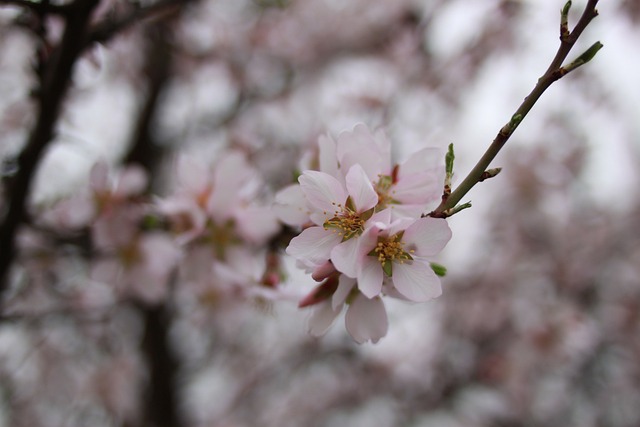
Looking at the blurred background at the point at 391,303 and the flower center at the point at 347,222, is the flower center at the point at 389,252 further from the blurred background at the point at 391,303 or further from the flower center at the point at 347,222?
the blurred background at the point at 391,303

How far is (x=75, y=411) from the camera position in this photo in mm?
3391

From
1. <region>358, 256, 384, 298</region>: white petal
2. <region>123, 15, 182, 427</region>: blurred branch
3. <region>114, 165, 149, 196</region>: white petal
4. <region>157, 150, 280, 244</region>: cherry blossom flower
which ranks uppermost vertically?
<region>358, 256, 384, 298</region>: white petal

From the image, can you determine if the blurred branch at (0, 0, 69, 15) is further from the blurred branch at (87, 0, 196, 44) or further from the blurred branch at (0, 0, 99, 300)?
the blurred branch at (87, 0, 196, 44)

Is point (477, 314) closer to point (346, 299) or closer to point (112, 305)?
point (112, 305)

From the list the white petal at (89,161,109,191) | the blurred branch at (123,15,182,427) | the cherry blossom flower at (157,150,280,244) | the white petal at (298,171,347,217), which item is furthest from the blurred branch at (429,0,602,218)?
the blurred branch at (123,15,182,427)

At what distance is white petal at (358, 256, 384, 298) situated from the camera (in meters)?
0.64

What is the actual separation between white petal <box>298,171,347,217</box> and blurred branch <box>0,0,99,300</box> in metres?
0.67

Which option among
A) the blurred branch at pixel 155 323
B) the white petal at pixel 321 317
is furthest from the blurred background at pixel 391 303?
the white petal at pixel 321 317

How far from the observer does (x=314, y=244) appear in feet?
2.18

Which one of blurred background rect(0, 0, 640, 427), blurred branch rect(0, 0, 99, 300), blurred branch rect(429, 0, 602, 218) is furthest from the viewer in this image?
blurred background rect(0, 0, 640, 427)

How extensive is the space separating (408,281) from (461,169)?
13.3ft

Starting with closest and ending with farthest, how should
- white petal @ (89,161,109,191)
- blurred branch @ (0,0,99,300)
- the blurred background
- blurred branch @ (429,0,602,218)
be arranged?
blurred branch @ (429,0,602,218)
blurred branch @ (0,0,99,300)
white petal @ (89,161,109,191)
the blurred background

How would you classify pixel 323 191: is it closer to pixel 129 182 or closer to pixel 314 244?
pixel 314 244

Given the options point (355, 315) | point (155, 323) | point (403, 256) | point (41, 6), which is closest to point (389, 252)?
point (403, 256)
